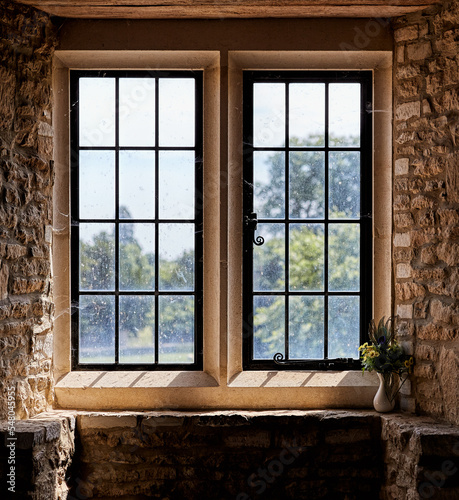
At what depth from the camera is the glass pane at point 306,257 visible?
3.24 metres

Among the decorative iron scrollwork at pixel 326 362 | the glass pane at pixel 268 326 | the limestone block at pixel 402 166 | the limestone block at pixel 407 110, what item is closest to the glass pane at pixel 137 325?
the glass pane at pixel 268 326

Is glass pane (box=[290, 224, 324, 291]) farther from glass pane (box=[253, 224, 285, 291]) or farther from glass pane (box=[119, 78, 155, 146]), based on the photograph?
glass pane (box=[119, 78, 155, 146])

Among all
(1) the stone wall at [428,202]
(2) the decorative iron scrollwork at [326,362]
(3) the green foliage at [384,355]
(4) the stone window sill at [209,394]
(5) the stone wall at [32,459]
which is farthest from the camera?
(2) the decorative iron scrollwork at [326,362]

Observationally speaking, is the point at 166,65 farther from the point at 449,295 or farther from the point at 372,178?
the point at 449,295

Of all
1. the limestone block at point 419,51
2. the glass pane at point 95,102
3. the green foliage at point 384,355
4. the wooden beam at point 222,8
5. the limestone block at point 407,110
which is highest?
the wooden beam at point 222,8

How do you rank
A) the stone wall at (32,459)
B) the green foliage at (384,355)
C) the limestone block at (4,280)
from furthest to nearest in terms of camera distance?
the green foliage at (384,355), the limestone block at (4,280), the stone wall at (32,459)

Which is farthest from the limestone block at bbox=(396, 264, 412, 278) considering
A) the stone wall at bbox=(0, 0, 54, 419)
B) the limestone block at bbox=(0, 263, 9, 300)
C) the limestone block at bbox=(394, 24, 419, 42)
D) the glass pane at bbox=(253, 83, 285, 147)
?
the limestone block at bbox=(0, 263, 9, 300)

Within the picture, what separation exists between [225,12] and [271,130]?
0.72 m

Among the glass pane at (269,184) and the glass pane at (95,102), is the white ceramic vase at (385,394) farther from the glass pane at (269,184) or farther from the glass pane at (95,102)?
the glass pane at (95,102)

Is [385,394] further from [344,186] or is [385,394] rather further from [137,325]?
[137,325]

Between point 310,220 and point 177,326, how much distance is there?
1043 millimetres

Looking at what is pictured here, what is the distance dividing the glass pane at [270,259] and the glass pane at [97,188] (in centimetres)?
93

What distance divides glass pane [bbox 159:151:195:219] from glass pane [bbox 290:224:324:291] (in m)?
0.66

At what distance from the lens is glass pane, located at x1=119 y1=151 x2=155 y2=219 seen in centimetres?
324
